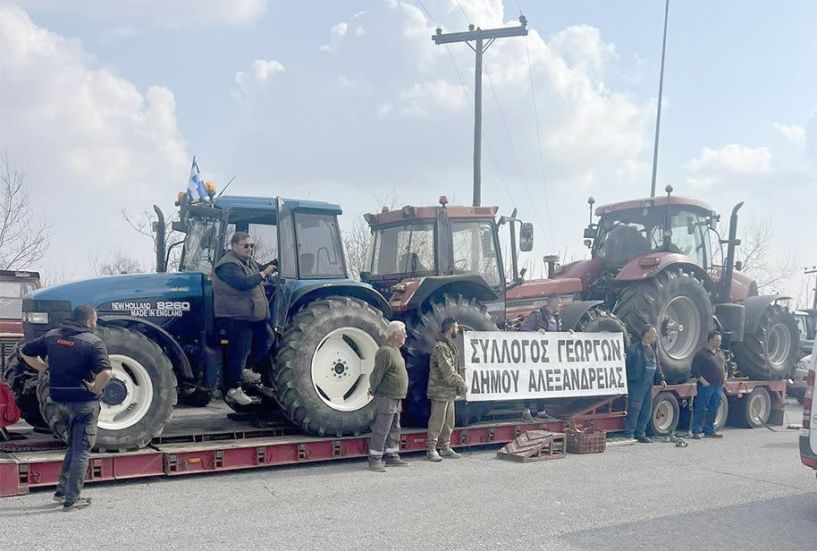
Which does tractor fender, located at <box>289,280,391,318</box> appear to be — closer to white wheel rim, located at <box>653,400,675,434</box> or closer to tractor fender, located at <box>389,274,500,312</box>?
tractor fender, located at <box>389,274,500,312</box>

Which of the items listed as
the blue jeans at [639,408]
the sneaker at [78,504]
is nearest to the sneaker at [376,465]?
the sneaker at [78,504]

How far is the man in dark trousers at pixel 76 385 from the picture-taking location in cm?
693

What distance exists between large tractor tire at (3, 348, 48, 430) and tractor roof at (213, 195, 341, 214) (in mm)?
2605

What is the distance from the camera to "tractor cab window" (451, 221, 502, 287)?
10961 mm

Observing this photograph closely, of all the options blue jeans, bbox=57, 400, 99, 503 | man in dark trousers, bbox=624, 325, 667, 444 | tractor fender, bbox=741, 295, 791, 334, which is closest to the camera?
blue jeans, bbox=57, 400, 99, 503

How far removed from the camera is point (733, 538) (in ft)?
21.4

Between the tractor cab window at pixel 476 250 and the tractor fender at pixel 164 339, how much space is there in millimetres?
3970

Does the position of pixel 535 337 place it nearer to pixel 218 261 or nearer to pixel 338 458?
pixel 338 458

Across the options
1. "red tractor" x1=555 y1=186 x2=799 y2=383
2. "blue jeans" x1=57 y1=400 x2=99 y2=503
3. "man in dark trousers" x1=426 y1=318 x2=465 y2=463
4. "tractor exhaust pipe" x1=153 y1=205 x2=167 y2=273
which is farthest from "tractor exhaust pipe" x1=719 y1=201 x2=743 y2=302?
"blue jeans" x1=57 y1=400 x2=99 y2=503

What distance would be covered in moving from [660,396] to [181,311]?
7093 mm

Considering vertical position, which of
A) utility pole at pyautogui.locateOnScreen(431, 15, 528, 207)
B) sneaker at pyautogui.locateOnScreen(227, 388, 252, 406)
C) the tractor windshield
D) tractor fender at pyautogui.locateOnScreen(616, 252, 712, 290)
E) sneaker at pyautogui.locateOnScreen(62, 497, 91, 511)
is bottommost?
sneaker at pyautogui.locateOnScreen(62, 497, 91, 511)

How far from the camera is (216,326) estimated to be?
28.8 ft

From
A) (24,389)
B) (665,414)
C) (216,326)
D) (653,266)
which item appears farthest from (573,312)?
(24,389)

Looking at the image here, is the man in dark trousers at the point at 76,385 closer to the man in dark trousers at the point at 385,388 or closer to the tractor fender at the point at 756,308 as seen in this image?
the man in dark trousers at the point at 385,388
